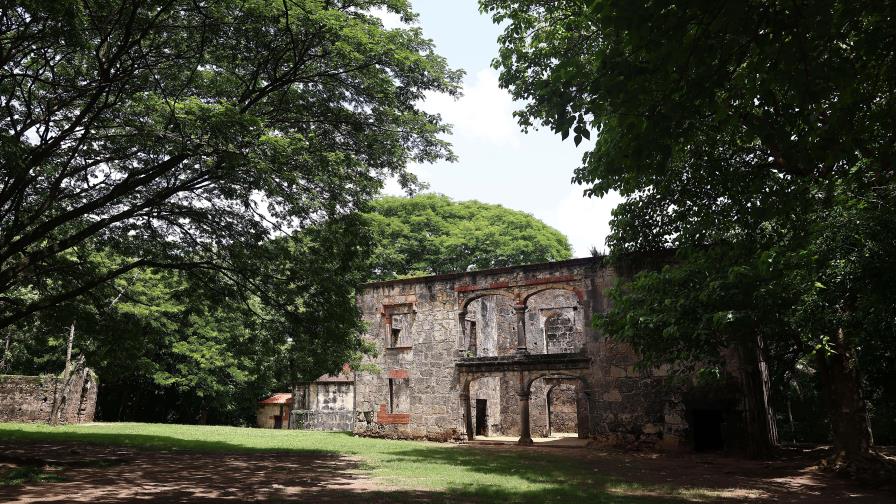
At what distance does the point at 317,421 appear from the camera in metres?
27.9

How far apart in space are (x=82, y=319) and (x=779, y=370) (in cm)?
1605

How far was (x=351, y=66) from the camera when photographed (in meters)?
8.34

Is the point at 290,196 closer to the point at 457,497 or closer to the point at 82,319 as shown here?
the point at 457,497

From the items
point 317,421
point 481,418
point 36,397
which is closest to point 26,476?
point 36,397

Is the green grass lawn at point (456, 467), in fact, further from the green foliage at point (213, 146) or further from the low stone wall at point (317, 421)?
the low stone wall at point (317, 421)

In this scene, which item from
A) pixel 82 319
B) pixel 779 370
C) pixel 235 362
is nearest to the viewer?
pixel 82 319

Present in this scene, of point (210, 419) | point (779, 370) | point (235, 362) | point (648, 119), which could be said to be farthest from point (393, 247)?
point (648, 119)

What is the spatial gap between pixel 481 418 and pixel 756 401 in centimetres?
1218

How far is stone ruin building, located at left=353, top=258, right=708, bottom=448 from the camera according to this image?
1611cm

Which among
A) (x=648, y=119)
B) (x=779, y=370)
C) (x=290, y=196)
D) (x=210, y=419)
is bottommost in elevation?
(x=210, y=419)

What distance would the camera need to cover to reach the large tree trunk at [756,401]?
14422mm

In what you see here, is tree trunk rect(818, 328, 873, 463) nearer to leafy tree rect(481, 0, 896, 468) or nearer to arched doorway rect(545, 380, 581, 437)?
leafy tree rect(481, 0, 896, 468)

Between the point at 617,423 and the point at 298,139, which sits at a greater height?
the point at 298,139

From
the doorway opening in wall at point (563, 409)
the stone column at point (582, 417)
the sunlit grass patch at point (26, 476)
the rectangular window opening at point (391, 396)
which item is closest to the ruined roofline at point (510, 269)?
the rectangular window opening at point (391, 396)
